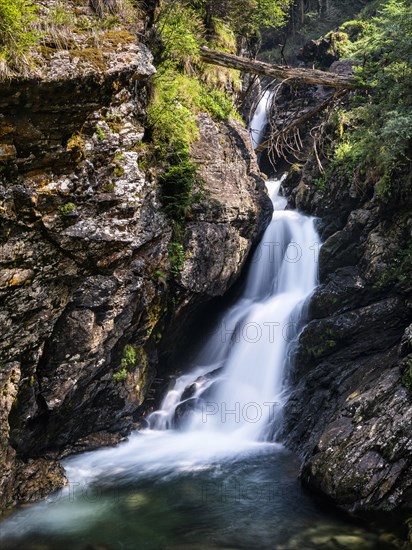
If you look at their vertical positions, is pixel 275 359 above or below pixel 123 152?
below

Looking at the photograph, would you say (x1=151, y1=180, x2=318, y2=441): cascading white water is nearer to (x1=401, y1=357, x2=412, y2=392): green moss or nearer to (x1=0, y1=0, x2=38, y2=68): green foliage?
(x1=401, y1=357, x2=412, y2=392): green moss

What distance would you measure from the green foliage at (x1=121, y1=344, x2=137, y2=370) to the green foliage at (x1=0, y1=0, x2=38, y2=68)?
6099 millimetres

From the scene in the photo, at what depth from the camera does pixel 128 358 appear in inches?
389

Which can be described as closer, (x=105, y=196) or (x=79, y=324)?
(x=105, y=196)

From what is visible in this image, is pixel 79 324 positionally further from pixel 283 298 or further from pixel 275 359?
pixel 283 298

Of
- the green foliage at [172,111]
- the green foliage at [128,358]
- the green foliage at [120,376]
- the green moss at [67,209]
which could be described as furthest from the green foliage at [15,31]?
the green foliage at [120,376]

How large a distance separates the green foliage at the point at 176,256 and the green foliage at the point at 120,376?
2442mm

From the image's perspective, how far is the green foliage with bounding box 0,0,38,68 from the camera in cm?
555

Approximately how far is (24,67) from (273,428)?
8.39 metres

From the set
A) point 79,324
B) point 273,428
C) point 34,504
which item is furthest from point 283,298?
point 34,504

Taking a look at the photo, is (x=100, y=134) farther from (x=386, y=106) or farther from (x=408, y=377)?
(x=386, y=106)

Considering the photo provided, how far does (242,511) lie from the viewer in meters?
7.21

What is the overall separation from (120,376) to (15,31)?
6634 millimetres

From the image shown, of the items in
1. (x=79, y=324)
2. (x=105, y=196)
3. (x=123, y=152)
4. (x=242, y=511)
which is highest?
(x=123, y=152)
